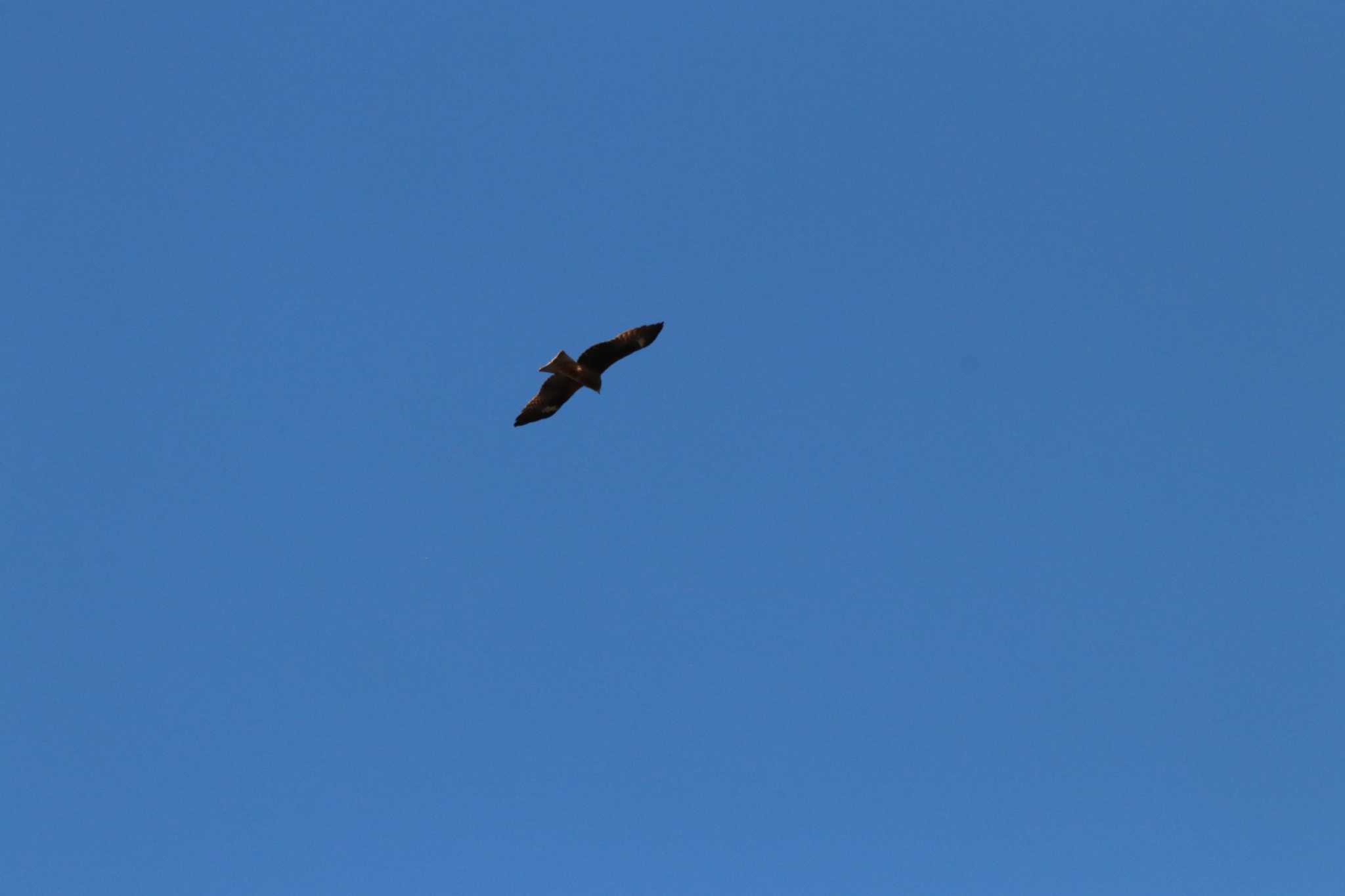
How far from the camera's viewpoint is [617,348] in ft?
126

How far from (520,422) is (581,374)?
298 centimetres

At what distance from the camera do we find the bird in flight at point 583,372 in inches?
1495

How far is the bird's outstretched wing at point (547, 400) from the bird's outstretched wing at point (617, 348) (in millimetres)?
1032

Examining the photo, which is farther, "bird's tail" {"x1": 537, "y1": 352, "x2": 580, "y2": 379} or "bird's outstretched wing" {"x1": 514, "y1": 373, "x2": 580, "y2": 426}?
"bird's outstretched wing" {"x1": 514, "y1": 373, "x2": 580, "y2": 426}

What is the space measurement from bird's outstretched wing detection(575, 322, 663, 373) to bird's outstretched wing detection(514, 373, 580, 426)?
1.03 meters

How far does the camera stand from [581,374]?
37844 millimetres

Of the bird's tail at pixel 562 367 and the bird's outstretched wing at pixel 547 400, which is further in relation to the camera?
the bird's outstretched wing at pixel 547 400

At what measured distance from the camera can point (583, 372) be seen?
124 ft

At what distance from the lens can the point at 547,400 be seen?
39.6 metres

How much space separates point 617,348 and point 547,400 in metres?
2.97

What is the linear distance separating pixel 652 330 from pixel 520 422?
5093 mm

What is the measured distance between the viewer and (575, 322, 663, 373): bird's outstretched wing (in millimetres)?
38156

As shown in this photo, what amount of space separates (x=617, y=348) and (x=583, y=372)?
4.81 feet

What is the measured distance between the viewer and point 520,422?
3950 centimetres
